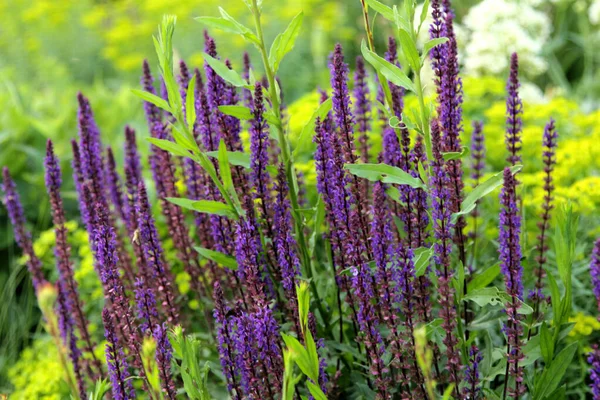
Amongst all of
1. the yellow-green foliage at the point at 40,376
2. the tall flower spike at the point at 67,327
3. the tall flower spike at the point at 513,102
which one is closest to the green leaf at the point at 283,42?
the tall flower spike at the point at 513,102

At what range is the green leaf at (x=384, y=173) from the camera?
1913mm

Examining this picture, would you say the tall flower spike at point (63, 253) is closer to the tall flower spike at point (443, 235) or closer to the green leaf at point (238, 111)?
the green leaf at point (238, 111)

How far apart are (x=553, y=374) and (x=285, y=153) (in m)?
1.08

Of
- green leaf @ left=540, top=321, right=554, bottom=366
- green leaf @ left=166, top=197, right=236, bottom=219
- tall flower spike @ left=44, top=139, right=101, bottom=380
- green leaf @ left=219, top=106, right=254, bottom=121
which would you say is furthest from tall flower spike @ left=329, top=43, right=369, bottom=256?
tall flower spike @ left=44, top=139, right=101, bottom=380

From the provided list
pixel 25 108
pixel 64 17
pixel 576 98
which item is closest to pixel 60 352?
pixel 25 108

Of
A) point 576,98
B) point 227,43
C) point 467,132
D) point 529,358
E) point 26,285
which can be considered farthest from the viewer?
point 227,43

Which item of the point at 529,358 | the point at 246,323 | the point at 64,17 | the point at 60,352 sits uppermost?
the point at 64,17

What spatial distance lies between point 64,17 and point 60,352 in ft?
28.2

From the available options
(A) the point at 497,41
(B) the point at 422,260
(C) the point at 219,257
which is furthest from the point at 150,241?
(A) the point at 497,41

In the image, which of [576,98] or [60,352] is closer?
[60,352]

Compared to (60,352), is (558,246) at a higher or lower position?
lower

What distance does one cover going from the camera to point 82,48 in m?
9.30

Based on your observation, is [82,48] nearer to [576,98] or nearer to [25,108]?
[25,108]

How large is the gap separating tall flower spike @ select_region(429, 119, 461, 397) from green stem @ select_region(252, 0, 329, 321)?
42 cm
